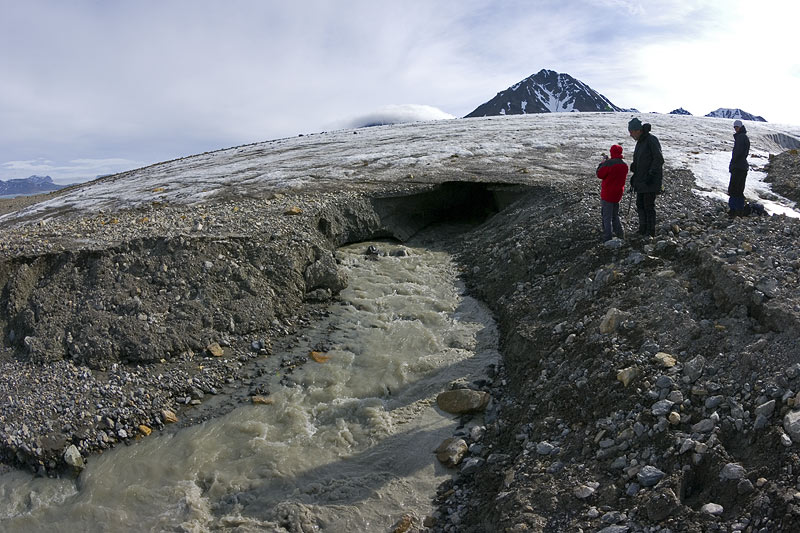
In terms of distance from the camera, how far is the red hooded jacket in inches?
378

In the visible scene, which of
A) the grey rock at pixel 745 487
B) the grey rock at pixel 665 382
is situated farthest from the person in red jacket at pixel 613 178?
the grey rock at pixel 745 487

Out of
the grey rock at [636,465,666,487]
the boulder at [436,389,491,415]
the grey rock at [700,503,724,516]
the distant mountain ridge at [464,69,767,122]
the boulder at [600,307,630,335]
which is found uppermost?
the distant mountain ridge at [464,69,767,122]

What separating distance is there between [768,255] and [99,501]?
33.4 feet

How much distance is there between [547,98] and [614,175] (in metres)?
180

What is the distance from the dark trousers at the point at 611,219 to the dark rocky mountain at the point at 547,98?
154m

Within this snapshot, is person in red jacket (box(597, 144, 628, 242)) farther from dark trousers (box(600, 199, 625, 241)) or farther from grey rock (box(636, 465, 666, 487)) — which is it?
grey rock (box(636, 465, 666, 487))

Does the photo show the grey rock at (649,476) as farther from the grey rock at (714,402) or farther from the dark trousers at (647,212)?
the dark trousers at (647,212)

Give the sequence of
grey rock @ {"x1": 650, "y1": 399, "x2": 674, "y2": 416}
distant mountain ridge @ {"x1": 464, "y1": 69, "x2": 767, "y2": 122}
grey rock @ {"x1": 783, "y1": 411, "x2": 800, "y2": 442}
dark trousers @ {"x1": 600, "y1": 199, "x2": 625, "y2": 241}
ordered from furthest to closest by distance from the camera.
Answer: distant mountain ridge @ {"x1": 464, "y1": 69, "x2": 767, "y2": 122} < dark trousers @ {"x1": 600, "y1": 199, "x2": 625, "y2": 241} < grey rock @ {"x1": 650, "y1": 399, "x2": 674, "y2": 416} < grey rock @ {"x1": 783, "y1": 411, "x2": 800, "y2": 442}

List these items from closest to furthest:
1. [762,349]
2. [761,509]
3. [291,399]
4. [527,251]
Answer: [761,509] < [762,349] < [291,399] < [527,251]

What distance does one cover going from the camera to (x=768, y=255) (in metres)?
7.16

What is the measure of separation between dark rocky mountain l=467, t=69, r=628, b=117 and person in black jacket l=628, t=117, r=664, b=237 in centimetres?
15448

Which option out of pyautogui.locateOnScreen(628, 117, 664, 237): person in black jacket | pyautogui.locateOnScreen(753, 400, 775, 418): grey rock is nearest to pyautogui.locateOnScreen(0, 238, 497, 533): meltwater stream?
pyautogui.locateOnScreen(753, 400, 775, 418): grey rock

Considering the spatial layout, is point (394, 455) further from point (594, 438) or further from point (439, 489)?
point (594, 438)

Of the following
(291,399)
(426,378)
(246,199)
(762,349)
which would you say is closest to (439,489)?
(426,378)
